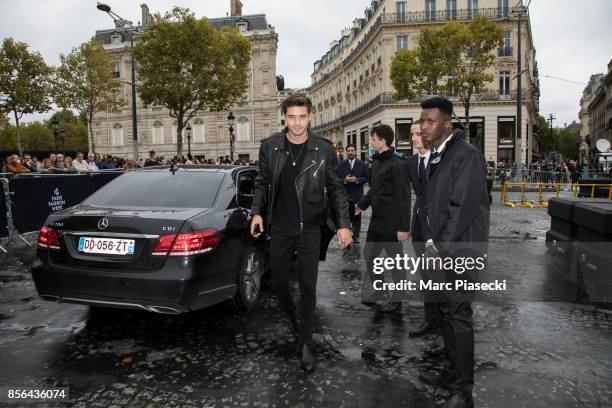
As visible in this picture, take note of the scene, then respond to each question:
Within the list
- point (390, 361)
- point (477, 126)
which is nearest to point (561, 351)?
point (390, 361)

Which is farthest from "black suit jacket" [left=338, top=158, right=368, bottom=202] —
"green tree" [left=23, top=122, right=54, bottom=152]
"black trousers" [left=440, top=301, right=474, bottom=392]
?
"green tree" [left=23, top=122, right=54, bottom=152]

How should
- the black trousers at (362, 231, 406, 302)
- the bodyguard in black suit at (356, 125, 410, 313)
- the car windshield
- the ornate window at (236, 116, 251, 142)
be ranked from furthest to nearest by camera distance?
the ornate window at (236, 116, 251, 142) < the black trousers at (362, 231, 406, 302) < the bodyguard in black suit at (356, 125, 410, 313) < the car windshield

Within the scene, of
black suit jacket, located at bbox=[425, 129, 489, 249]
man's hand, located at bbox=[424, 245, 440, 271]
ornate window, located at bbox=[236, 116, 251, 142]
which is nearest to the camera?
black suit jacket, located at bbox=[425, 129, 489, 249]

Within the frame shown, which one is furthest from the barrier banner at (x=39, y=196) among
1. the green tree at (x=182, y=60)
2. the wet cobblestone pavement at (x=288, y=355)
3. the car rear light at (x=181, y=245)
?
the green tree at (x=182, y=60)

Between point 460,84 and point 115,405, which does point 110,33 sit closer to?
point 460,84

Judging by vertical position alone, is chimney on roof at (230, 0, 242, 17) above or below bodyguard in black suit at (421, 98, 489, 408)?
above

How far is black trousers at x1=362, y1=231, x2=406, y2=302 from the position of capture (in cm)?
489

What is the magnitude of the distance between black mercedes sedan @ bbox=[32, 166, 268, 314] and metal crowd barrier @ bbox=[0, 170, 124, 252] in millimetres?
5426

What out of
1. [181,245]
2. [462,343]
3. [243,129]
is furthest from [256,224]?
[243,129]

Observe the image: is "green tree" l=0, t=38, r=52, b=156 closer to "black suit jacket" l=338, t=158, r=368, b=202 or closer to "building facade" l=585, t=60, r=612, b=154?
"black suit jacket" l=338, t=158, r=368, b=202

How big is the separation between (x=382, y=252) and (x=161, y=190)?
Result: 2.33m

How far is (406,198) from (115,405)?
3142mm

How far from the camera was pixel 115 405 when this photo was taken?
9.64 ft

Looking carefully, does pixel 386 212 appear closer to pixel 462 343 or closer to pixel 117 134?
pixel 462 343
